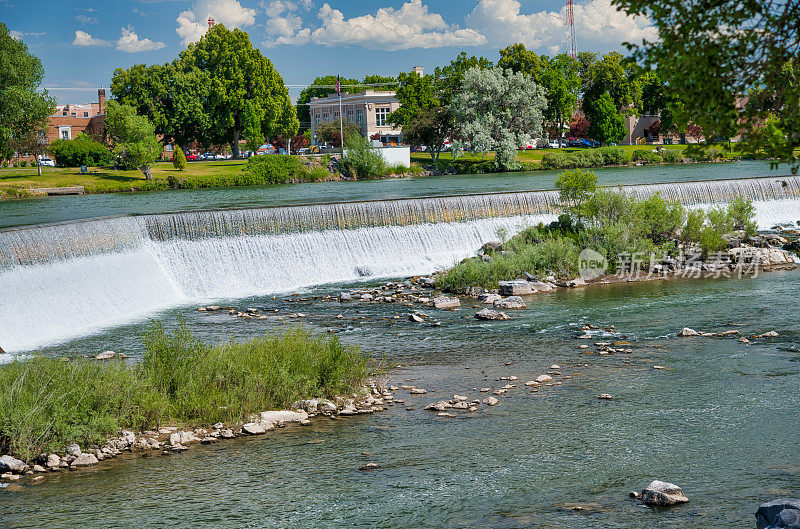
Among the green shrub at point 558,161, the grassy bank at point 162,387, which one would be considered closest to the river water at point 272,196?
the green shrub at point 558,161

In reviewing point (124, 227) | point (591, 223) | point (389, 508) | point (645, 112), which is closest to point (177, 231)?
point (124, 227)

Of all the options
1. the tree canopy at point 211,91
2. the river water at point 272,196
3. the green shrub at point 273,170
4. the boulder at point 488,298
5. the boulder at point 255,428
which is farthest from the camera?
the tree canopy at point 211,91

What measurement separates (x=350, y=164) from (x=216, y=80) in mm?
15785

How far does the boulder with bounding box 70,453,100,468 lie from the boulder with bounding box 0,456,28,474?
529mm

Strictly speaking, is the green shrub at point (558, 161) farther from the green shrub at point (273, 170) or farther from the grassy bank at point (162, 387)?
the grassy bank at point (162, 387)

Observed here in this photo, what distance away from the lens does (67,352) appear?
15266mm

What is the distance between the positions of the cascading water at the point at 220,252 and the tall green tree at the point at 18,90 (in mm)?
28384

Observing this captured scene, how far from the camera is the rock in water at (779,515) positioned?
640 centimetres

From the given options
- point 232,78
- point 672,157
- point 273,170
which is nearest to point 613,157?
point 672,157

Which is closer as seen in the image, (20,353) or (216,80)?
(20,353)

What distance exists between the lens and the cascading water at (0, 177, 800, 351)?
1838 centimetres

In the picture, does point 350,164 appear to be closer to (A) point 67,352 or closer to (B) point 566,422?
(A) point 67,352

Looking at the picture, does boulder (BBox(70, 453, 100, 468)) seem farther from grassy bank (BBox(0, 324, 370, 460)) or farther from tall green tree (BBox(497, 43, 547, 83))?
tall green tree (BBox(497, 43, 547, 83))

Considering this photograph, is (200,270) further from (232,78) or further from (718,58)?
(232,78)
